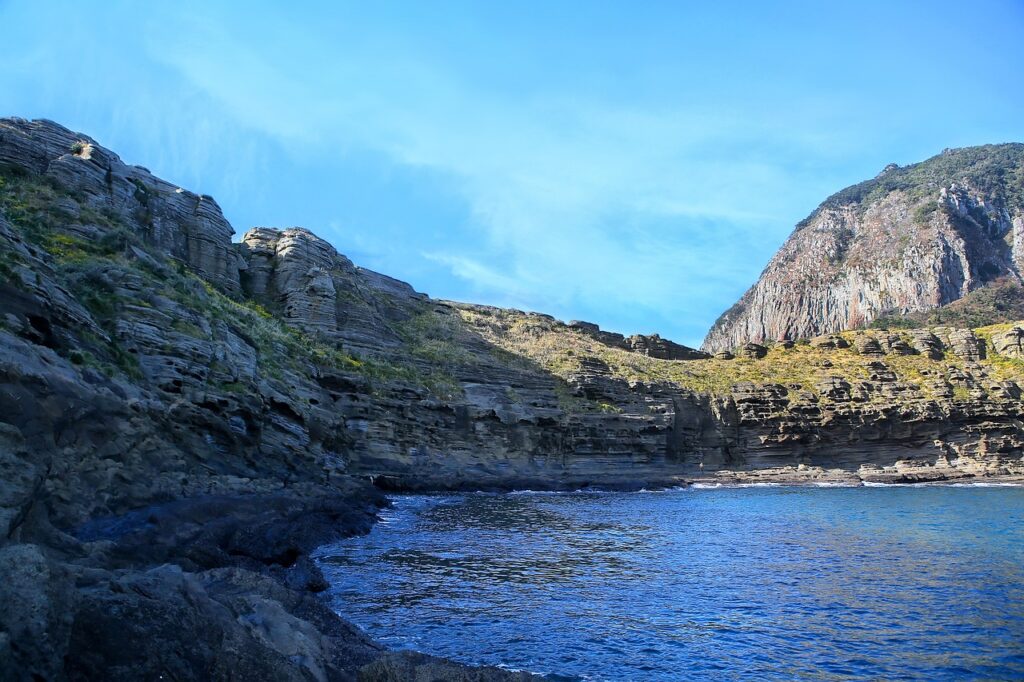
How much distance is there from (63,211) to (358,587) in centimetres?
3349

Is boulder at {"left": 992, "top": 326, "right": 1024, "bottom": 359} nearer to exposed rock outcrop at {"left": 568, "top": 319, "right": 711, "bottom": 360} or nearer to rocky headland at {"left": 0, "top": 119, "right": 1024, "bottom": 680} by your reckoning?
rocky headland at {"left": 0, "top": 119, "right": 1024, "bottom": 680}

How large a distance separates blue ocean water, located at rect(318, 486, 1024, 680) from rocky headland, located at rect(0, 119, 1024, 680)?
2635mm

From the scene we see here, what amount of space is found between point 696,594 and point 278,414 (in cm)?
2731

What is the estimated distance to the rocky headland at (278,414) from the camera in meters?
10.2

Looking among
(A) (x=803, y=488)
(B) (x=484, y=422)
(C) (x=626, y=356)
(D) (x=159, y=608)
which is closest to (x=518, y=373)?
(B) (x=484, y=422)

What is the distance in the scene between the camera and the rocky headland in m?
10.2

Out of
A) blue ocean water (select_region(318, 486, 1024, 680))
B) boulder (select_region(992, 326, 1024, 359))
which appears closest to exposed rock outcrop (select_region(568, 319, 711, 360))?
boulder (select_region(992, 326, 1024, 359))

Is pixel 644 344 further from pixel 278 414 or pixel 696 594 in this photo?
pixel 696 594

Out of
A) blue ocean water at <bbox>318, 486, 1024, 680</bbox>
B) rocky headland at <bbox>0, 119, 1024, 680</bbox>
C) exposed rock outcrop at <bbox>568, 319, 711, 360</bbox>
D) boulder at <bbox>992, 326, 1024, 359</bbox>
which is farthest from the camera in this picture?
exposed rock outcrop at <bbox>568, 319, 711, 360</bbox>

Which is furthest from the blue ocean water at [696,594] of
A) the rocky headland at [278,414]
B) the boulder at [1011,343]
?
the boulder at [1011,343]

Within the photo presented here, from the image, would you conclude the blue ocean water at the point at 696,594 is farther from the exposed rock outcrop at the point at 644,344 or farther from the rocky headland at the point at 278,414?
the exposed rock outcrop at the point at 644,344

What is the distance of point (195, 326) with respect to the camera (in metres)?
35.1

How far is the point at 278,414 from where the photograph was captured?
129ft

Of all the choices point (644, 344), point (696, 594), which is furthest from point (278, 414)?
point (644, 344)
